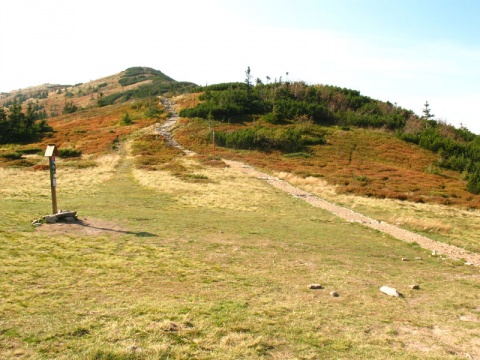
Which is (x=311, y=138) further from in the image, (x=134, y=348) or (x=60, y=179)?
(x=134, y=348)

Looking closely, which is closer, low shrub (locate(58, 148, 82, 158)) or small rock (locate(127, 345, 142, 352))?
small rock (locate(127, 345, 142, 352))

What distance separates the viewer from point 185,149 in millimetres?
55469

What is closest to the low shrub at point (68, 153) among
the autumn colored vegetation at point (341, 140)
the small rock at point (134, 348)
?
the autumn colored vegetation at point (341, 140)

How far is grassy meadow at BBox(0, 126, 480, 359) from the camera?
6258 mm

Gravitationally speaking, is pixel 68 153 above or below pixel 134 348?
above

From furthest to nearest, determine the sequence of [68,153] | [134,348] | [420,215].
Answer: [68,153], [420,215], [134,348]

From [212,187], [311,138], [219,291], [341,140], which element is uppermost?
[311,138]

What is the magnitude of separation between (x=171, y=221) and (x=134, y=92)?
13927 centimetres

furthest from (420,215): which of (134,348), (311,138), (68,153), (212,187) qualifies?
(68,153)

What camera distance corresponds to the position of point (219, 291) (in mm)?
8859

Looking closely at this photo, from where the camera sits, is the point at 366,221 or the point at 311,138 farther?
the point at 311,138

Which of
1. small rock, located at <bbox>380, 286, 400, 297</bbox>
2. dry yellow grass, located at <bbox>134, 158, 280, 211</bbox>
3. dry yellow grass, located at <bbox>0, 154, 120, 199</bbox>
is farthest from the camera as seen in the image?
dry yellow grass, located at <bbox>0, 154, 120, 199</bbox>

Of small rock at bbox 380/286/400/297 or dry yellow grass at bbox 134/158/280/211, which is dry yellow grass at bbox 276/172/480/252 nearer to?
dry yellow grass at bbox 134/158/280/211

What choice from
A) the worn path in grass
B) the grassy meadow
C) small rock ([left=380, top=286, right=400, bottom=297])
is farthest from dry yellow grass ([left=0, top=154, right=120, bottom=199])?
small rock ([left=380, top=286, right=400, bottom=297])
